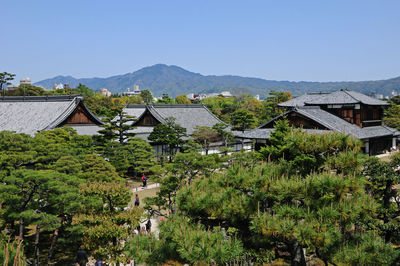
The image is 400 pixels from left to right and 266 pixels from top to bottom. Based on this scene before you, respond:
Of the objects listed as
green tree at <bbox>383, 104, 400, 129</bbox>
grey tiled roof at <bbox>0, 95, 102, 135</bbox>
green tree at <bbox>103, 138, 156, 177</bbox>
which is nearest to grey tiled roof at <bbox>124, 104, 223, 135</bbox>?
grey tiled roof at <bbox>0, 95, 102, 135</bbox>

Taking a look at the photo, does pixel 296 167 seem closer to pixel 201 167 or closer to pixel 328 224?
pixel 328 224

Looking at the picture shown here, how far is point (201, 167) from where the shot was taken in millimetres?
16953

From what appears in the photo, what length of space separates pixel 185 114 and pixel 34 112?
16.8 m

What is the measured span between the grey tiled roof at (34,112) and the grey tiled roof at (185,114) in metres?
7.84

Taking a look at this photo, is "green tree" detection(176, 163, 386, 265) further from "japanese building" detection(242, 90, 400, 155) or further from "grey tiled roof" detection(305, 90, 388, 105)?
"grey tiled roof" detection(305, 90, 388, 105)

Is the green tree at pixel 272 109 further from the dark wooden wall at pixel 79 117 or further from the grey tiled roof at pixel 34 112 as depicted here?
the dark wooden wall at pixel 79 117

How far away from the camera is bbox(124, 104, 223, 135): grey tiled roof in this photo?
1389 inches

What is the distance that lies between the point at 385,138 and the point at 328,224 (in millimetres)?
33791

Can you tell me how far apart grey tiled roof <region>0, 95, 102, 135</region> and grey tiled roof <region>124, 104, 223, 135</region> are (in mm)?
7844

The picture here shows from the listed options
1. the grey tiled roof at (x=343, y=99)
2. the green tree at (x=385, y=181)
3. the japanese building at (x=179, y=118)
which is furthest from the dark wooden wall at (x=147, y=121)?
the green tree at (x=385, y=181)

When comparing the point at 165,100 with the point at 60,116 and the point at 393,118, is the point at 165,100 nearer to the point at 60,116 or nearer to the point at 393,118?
the point at 393,118

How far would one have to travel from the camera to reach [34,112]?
2731cm

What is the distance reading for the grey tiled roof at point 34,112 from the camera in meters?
25.3

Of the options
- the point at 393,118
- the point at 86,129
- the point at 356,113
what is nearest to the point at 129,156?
the point at 86,129
